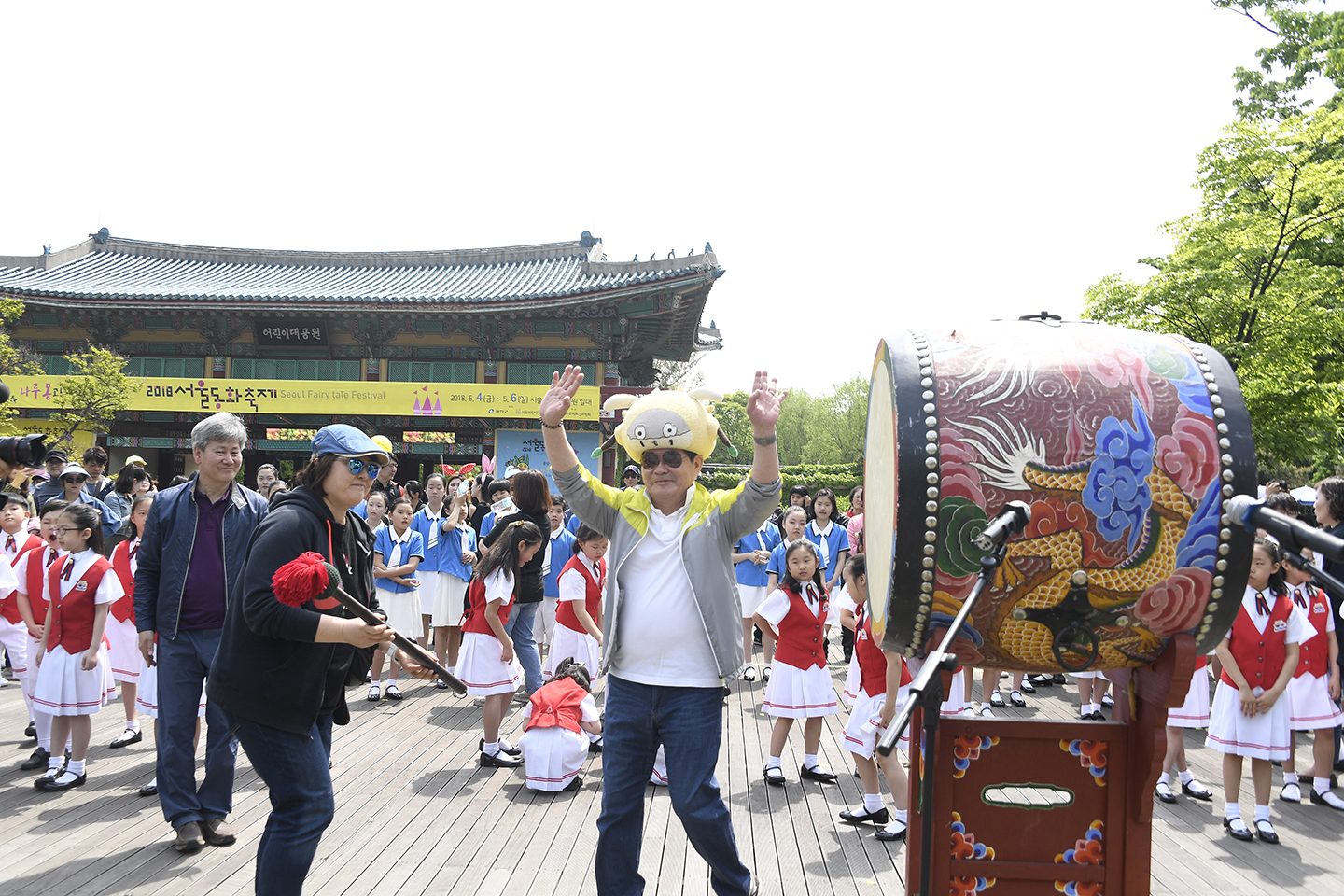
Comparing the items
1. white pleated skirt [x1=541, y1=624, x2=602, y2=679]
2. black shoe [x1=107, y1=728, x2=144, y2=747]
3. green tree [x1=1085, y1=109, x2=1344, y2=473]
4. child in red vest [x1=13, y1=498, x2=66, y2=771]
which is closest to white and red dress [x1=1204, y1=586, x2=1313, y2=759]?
white pleated skirt [x1=541, y1=624, x2=602, y2=679]

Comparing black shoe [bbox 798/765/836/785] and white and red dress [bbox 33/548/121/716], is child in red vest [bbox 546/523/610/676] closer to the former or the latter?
black shoe [bbox 798/765/836/785]

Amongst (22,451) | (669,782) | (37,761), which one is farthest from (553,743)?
(37,761)

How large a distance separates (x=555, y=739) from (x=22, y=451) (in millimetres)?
2963

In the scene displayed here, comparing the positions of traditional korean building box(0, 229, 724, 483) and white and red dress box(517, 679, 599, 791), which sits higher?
traditional korean building box(0, 229, 724, 483)

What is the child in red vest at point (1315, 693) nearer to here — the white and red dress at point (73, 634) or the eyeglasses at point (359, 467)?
the eyeglasses at point (359, 467)

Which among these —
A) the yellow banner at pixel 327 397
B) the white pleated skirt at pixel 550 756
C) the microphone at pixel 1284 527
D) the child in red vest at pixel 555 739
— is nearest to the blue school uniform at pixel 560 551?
the child in red vest at pixel 555 739

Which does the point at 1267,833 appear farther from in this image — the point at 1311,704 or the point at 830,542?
the point at 830,542

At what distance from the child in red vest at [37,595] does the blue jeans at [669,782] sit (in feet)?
13.4

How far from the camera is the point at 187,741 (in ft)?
13.2

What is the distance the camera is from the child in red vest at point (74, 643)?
4.86 m

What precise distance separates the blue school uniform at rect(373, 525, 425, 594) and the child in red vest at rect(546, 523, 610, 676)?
2106 millimetres

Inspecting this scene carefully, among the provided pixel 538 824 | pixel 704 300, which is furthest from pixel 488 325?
pixel 538 824

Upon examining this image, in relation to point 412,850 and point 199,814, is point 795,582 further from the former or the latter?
point 199,814

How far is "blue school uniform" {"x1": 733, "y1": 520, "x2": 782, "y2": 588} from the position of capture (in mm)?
8656
